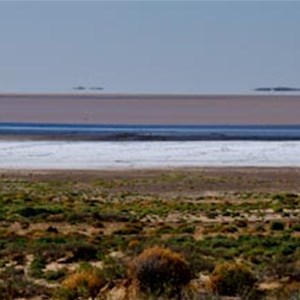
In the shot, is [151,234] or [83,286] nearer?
[83,286]

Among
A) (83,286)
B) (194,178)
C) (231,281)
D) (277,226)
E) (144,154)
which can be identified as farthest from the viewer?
(144,154)

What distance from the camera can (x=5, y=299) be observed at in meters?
16.7

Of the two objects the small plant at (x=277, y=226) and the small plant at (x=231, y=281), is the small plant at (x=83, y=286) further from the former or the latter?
the small plant at (x=277, y=226)

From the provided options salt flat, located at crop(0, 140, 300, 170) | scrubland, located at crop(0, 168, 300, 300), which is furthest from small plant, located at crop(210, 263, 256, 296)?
salt flat, located at crop(0, 140, 300, 170)

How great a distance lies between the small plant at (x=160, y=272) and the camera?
15898 mm

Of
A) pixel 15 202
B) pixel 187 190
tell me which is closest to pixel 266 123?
pixel 187 190

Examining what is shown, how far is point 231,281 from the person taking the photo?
55.6 feet

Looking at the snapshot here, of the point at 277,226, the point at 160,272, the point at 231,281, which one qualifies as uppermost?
the point at 160,272

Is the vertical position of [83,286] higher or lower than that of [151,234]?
higher

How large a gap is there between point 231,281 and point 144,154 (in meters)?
49.9

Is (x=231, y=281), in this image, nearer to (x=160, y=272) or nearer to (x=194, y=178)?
(x=160, y=272)

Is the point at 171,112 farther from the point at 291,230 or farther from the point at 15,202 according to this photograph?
the point at 291,230

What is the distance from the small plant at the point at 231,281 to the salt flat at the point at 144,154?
40504 millimetres

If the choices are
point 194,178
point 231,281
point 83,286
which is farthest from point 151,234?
point 194,178
